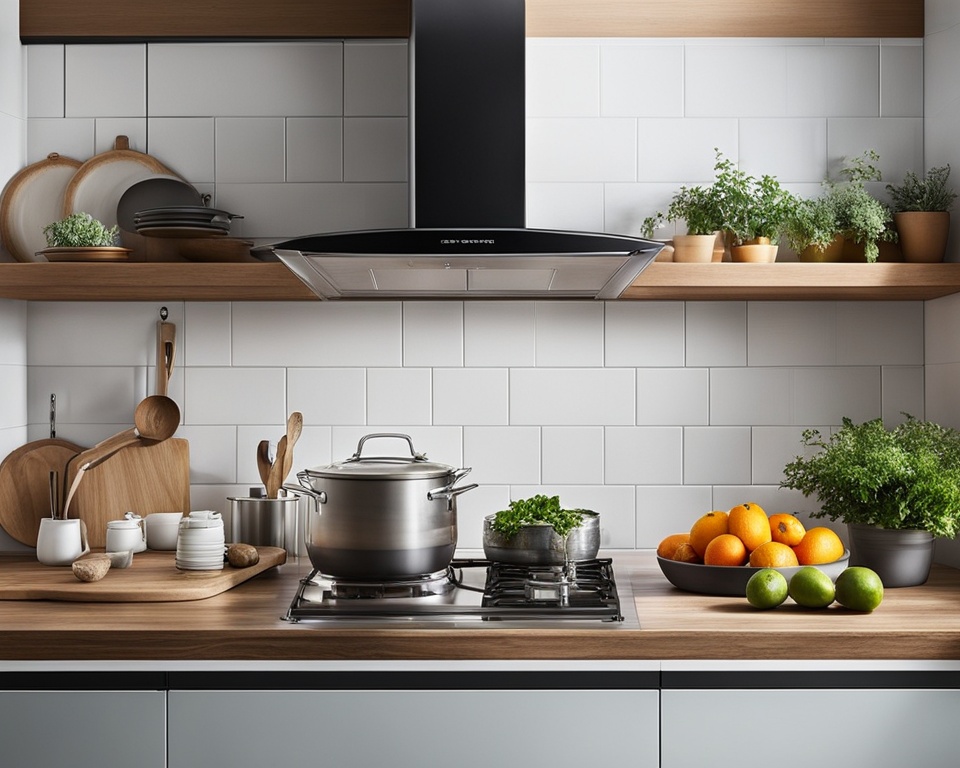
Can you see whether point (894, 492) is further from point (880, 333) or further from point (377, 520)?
point (377, 520)

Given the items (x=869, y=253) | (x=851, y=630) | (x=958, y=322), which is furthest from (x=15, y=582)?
(x=958, y=322)

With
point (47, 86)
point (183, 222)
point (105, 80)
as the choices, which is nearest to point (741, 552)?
point (183, 222)

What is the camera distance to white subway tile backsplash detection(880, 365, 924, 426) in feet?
7.91

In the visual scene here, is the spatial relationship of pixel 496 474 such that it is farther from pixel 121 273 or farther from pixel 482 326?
pixel 121 273

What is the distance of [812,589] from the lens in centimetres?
178

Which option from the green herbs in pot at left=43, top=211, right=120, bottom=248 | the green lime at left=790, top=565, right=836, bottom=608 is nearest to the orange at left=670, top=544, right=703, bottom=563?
the green lime at left=790, top=565, right=836, bottom=608

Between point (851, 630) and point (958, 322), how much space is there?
3.01 feet

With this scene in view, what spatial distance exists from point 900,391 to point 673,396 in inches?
21.7

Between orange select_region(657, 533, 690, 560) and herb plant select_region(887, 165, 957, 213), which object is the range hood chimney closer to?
orange select_region(657, 533, 690, 560)

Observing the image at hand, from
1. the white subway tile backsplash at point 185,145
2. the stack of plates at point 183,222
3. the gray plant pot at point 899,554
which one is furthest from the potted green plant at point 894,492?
the white subway tile backsplash at point 185,145

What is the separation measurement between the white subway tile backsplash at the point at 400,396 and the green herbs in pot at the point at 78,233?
2.28 ft

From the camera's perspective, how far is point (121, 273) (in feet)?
7.09

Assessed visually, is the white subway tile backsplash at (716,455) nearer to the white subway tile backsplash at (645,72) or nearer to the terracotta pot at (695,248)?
the terracotta pot at (695,248)

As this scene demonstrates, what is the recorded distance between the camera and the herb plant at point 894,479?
1968mm
